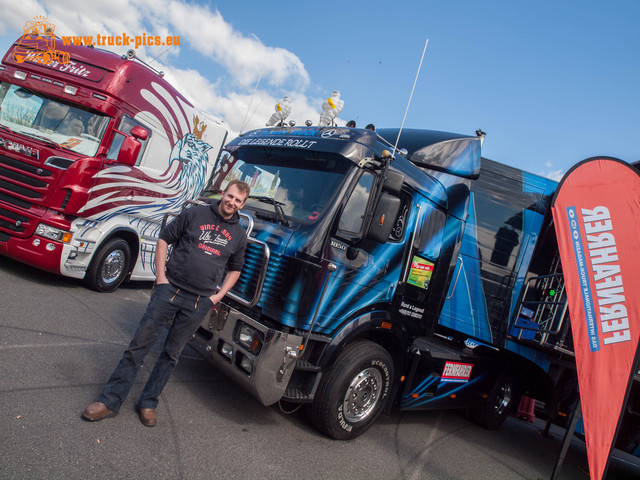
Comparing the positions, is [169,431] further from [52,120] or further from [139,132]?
[52,120]

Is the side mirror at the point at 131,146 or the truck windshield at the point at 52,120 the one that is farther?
the side mirror at the point at 131,146

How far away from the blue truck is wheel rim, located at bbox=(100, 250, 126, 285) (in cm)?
313

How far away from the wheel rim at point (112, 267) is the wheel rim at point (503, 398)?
245 inches

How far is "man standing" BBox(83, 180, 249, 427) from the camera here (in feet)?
11.1

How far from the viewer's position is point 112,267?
7.22 m

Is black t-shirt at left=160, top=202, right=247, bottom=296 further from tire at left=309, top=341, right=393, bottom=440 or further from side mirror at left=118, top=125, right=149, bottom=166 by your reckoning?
side mirror at left=118, top=125, right=149, bottom=166

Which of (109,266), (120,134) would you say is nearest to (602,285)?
(120,134)

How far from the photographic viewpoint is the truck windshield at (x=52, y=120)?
6.27 metres

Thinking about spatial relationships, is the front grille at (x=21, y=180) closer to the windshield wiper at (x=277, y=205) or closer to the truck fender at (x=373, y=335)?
the windshield wiper at (x=277, y=205)

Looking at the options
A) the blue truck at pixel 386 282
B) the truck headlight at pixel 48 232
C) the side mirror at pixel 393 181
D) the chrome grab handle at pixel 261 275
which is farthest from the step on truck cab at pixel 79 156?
the side mirror at pixel 393 181

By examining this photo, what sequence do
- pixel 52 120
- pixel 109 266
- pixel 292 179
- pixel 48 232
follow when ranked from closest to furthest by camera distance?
1. pixel 292 179
2. pixel 48 232
3. pixel 52 120
4. pixel 109 266

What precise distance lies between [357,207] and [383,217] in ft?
0.90

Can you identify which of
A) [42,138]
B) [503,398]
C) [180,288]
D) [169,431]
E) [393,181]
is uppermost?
[393,181]

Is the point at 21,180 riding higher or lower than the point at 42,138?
lower
